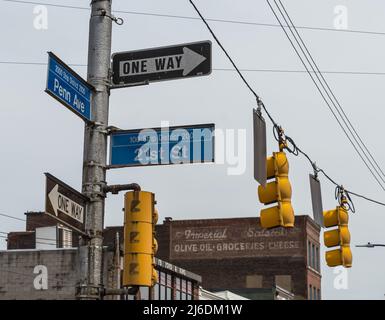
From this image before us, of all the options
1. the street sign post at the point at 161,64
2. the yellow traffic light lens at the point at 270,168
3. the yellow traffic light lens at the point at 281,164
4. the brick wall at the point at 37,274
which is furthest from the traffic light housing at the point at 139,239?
the brick wall at the point at 37,274

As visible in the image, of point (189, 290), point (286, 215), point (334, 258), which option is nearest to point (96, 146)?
point (286, 215)

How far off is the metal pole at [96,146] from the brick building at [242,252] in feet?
212

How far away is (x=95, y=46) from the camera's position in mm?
11344

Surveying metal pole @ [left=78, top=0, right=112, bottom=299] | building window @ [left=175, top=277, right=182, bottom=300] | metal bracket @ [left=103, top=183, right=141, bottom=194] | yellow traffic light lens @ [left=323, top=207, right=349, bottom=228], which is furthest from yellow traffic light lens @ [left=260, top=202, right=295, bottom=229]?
building window @ [left=175, top=277, right=182, bottom=300]

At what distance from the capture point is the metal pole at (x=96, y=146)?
34.7 ft

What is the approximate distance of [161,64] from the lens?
11586 mm

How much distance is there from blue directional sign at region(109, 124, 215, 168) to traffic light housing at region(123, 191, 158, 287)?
89 centimetres

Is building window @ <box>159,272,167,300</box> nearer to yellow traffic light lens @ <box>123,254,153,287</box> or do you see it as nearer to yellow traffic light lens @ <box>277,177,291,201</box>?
yellow traffic light lens @ <box>277,177,291,201</box>

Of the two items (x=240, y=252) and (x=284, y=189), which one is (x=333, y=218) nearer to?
(x=284, y=189)

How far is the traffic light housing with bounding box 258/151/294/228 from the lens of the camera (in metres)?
A: 13.4

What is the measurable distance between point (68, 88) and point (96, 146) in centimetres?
85
